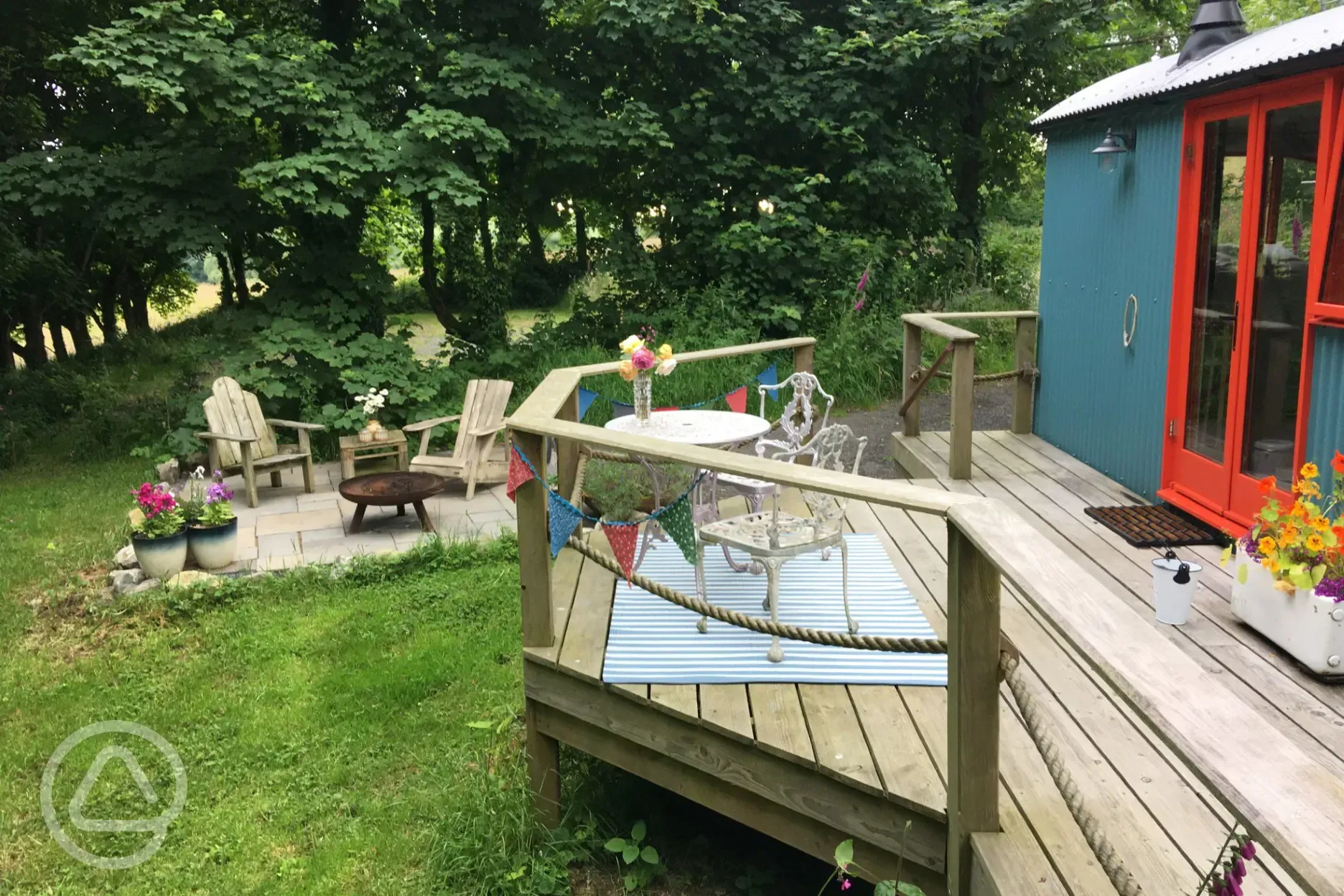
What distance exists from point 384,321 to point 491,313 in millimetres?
1308

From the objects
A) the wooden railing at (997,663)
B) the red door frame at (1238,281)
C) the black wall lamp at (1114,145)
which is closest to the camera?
the wooden railing at (997,663)

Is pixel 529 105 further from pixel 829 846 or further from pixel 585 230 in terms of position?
pixel 829 846

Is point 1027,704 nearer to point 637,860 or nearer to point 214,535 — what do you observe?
point 637,860

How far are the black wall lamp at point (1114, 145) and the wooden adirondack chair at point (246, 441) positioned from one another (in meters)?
5.58

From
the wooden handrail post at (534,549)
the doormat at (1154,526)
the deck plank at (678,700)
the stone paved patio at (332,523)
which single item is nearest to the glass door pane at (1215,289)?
the doormat at (1154,526)

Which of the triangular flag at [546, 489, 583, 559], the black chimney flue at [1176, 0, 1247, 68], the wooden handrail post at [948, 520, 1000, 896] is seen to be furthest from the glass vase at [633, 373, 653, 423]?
the black chimney flue at [1176, 0, 1247, 68]

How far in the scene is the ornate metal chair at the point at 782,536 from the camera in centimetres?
333

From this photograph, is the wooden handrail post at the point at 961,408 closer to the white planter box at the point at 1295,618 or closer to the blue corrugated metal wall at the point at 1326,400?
the blue corrugated metal wall at the point at 1326,400

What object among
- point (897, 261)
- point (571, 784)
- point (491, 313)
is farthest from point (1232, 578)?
point (491, 313)

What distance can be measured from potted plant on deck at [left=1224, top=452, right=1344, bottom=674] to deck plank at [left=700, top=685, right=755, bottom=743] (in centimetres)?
170

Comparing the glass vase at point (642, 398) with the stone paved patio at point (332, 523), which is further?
the stone paved patio at point (332, 523)

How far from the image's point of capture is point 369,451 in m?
7.78

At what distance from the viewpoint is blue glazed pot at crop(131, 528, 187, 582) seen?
18.0ft

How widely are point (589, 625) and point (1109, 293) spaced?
143 inches
